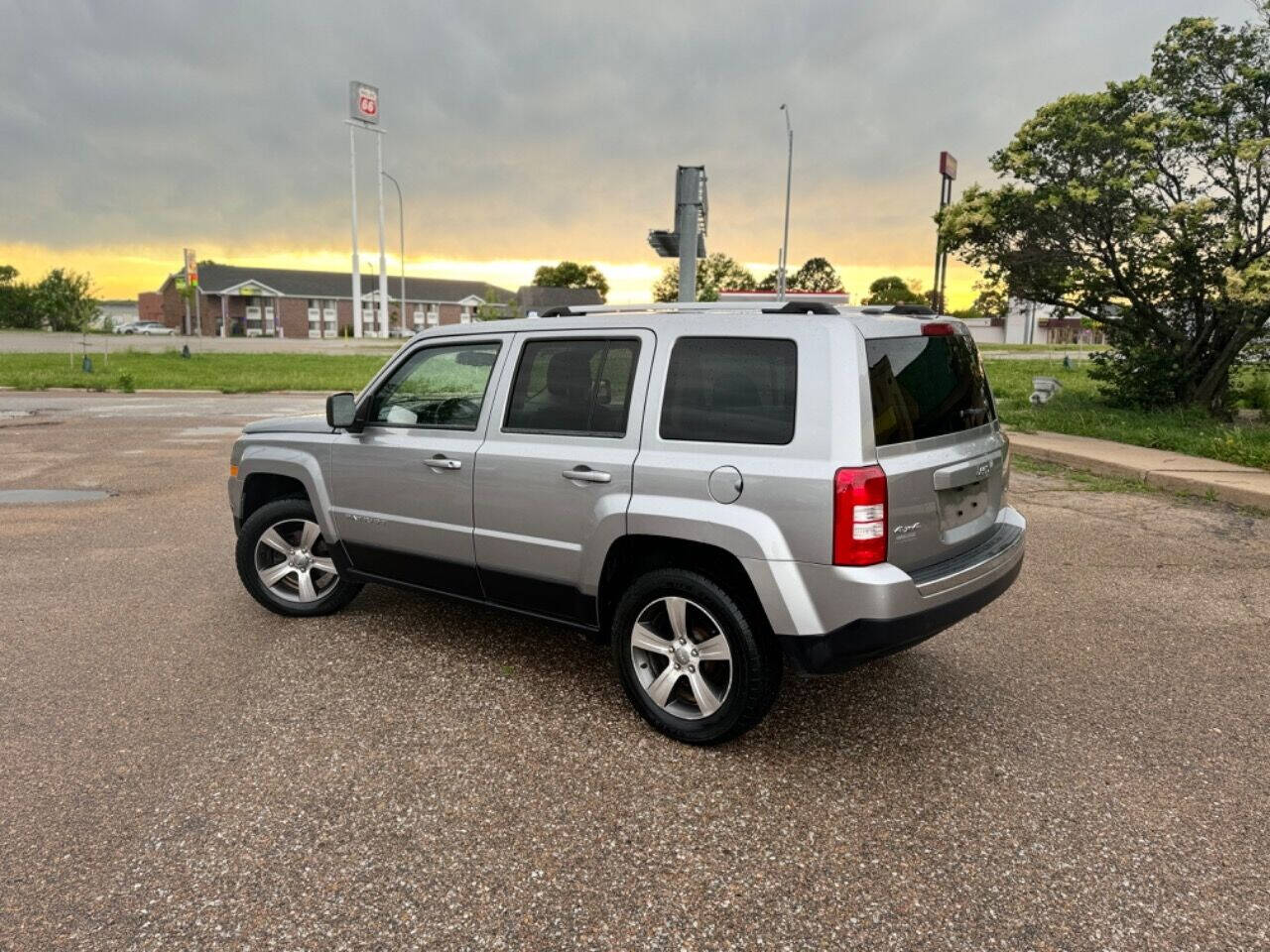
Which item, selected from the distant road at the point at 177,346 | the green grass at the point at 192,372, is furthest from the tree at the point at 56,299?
the green grass at the point at 192,372

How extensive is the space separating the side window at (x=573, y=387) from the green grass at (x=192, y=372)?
19939 millimetres

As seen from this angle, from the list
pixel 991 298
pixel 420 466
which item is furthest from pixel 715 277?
pixel 420 466

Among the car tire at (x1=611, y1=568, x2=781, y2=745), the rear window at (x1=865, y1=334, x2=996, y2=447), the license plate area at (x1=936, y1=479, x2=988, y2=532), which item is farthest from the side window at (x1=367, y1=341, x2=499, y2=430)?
the license plate area at (x1=936, y1=479, x2=988, y2=532)

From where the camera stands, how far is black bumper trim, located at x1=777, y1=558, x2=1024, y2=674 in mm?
3219

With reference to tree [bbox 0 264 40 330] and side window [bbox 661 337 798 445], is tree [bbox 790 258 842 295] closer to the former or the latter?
tree [bbox 0 264 40 330]

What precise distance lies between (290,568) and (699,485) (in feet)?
9.77

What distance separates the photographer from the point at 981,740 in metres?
3.74

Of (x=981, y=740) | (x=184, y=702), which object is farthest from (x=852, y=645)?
(x=184, y=702)

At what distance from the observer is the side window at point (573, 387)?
3838 millimetres

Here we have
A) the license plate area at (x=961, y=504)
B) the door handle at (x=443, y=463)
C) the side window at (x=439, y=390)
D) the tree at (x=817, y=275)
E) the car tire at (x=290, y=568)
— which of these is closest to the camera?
the license plate area at (x=961, y=504)

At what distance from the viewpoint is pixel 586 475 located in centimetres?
378

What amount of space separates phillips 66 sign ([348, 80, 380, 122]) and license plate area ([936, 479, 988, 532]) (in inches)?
3469

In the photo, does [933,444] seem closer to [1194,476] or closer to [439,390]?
[439,390]

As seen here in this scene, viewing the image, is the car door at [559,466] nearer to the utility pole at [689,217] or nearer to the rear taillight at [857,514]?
the rear taillight at [857,514]
